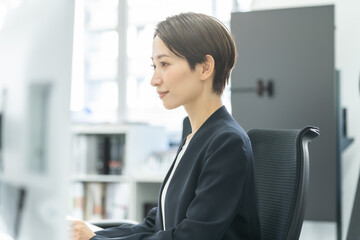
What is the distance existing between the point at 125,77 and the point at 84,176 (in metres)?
→ 0.86

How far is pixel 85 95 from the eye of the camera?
399cm

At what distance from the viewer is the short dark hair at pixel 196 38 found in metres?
1.08

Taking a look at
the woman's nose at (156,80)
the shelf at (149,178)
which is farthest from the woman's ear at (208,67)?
the shelf at (149,178)

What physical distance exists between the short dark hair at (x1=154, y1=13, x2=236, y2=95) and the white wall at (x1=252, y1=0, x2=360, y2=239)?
1.75m

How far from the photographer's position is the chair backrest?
104cm

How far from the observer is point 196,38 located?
1079 mm

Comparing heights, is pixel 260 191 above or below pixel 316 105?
below

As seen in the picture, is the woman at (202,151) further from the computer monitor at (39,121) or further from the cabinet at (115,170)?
the cabinet at (115,170)

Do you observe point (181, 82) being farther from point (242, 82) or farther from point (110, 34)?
point (110, 34)

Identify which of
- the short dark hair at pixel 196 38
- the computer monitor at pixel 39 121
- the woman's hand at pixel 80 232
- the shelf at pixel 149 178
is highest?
the short dark hair at pixel 196 38

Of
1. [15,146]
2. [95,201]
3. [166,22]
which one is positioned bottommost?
[95,201]

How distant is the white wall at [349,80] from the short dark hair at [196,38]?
1.75 metres

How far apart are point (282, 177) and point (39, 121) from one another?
0.79 meters

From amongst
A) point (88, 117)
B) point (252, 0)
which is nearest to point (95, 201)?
point (88, 117)
